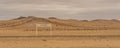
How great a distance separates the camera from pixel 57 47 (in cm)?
2430

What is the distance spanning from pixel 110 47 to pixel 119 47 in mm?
614

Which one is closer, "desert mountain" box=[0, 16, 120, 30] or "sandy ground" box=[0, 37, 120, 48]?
"sandy ground" box=[0, 37, 120, 48]

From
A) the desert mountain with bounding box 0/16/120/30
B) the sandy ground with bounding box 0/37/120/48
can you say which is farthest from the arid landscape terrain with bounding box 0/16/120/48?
the desert mountain with bounding box 0/16/120/30

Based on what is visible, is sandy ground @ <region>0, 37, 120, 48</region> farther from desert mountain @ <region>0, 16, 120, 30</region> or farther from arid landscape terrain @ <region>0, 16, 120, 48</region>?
desert mountain @ <region>0, 16, 120, 30</region>

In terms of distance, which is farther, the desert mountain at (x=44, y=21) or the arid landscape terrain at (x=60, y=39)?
the desert mountain at (x=44, y=21)

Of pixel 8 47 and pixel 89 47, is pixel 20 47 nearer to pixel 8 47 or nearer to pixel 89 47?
pixel 8 47

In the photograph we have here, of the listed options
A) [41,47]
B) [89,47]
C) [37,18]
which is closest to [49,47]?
[41,47]

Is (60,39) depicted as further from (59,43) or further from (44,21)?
(44,21)

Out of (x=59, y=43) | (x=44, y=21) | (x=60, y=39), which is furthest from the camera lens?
(x=44, y=21)

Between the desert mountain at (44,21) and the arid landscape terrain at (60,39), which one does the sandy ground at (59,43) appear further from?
the desert mountain at (44,21)

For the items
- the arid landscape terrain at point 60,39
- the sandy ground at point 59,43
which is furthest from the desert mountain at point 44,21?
the sandy ground at point 59,43

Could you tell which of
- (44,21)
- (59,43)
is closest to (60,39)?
(59,43)

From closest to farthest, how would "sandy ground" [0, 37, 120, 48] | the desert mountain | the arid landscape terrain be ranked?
1. "sandy ground" [0, 37, 120, 48]
2. the arid landscape terrain
3. the desert mountain

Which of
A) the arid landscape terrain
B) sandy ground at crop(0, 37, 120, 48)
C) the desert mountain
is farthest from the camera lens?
the desert mountain
